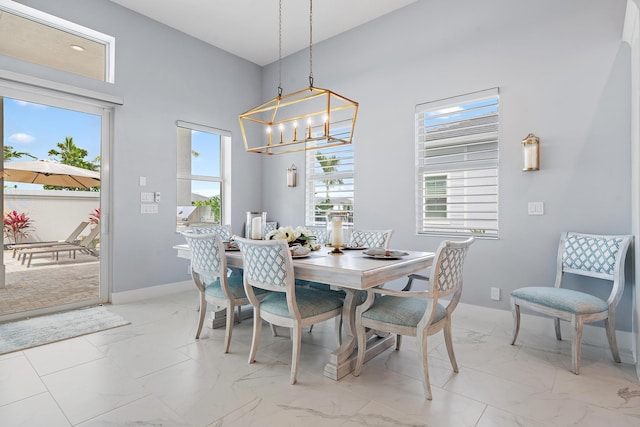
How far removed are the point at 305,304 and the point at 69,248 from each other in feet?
10.5

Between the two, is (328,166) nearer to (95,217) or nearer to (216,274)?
(216,274)

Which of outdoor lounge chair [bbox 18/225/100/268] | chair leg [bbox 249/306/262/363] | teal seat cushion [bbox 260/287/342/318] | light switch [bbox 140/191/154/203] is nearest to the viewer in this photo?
teal seat cushion [bbox 260/287/342/318]

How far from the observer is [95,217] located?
396cm

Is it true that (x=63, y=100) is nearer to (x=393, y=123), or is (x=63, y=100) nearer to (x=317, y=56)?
(x=317, y=56)

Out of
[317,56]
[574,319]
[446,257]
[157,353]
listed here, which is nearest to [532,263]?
[574,319]

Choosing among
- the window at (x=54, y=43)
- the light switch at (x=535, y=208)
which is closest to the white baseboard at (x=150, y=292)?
the window at (x=54, y=43)

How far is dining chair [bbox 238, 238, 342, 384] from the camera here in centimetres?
216

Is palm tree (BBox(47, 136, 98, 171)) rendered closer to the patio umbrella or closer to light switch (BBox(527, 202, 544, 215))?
the patio umbrella

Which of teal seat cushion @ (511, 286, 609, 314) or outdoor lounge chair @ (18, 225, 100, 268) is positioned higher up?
outdoor lounge chair @ (18, 225, 100, 268)

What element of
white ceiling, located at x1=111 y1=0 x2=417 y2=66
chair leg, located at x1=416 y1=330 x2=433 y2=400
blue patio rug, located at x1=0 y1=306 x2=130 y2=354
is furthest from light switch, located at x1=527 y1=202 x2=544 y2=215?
blue patio rug, located at x1=0 y1=306 x2=130 y2=354

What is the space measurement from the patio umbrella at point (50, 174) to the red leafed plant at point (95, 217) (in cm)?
31

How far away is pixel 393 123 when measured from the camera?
4070 mm

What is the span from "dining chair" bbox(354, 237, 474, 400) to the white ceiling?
3339 millimetres

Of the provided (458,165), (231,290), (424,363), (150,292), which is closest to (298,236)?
(231,290)
